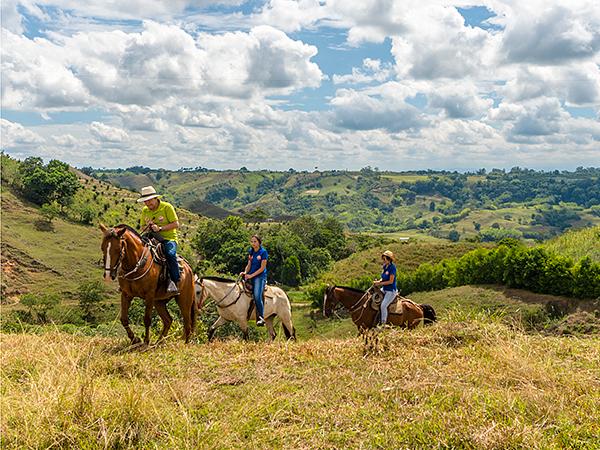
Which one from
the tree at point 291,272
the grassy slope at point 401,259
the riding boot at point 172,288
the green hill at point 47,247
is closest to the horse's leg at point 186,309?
the riding boot at point 172,288

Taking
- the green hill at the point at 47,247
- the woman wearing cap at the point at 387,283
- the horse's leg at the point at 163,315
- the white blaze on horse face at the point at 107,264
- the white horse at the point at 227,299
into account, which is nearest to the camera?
the white blaze on horse face at the point at 107,264

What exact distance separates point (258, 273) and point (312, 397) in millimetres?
5719

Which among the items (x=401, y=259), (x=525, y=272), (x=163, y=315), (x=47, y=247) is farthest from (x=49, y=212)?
(x=163, y=315)

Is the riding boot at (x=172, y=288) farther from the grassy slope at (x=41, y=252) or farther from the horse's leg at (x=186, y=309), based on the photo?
the grassy slope at (x=41, y=252)

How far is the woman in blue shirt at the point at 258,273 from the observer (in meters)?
11.2

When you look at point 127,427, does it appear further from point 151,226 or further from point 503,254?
point 503,254

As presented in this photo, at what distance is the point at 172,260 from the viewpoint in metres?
9.11

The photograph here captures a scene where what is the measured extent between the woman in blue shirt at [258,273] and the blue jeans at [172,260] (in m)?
2.26

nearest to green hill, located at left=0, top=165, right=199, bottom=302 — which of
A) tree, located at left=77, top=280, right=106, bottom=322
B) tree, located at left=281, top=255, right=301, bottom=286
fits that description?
tree, located at left=77, top=280, right=106, bottom=322

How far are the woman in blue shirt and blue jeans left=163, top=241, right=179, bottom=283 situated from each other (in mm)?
2257

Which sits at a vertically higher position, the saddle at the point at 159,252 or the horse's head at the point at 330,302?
the saddle at the point at 159,252

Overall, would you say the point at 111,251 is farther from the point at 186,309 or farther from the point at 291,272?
the point at 291,272

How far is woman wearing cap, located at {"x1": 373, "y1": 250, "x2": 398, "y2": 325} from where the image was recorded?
11438mm

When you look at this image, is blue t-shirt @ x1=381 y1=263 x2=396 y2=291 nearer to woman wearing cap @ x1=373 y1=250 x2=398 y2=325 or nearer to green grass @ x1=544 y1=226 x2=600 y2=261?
woman wearing cap @ x1=373 y1=250 x2=398 y2=325
